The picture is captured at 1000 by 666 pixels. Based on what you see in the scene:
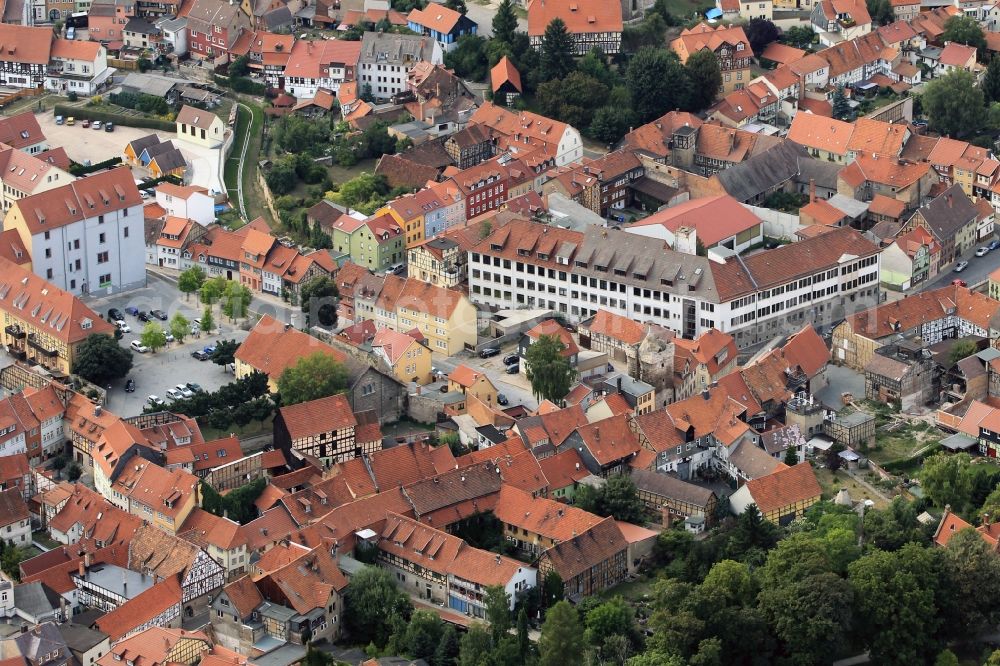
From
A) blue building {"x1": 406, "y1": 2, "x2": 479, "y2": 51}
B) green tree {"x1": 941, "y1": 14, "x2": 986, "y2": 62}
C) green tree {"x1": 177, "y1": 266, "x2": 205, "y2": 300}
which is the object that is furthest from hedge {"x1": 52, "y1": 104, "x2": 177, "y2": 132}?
green tree {"x1": 941, "y1": 14, "x2": 986, "y2": 62}

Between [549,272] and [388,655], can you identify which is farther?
[549,272]

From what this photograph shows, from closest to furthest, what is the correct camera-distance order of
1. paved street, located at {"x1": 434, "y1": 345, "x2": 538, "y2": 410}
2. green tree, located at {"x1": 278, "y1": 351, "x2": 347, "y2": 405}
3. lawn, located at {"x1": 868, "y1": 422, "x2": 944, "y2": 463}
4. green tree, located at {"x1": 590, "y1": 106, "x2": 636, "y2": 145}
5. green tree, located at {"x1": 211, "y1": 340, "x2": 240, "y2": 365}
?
green tree, located at {"x1": 278, "y1": 351, "x2": 347, "y2": 405} → lawn, located at {"x1": 868, "y1": 422, "x2": 944, "y2": 463} → paved street, located at {"x1": 434, "y1": 345, "x2": 538, "y2": 410} → green tree, located at {"x1": 211, "y1": 340, "x2": 240, "y2": 365} → green tree, located at {"x1": 590, "y1": 106, "x2": 636, "y2": 145}

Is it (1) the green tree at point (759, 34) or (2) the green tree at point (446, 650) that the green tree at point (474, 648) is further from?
(1) the green tree at point (759, 34)

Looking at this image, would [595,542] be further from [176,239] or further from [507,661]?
[176,239]

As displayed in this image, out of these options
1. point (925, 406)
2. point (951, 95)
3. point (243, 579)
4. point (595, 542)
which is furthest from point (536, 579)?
point (951, 95)

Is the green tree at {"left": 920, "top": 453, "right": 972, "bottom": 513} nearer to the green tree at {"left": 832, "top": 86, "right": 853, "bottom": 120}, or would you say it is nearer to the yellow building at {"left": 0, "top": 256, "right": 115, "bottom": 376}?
the yellow building at {"left": 0, "top": 256, "right": 115, "bottom": 376}

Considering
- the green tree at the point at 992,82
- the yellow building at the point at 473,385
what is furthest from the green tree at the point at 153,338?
the green tree at the point at 992,82
